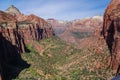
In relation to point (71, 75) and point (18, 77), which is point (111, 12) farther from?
point (18, 77)

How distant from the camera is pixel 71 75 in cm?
19900

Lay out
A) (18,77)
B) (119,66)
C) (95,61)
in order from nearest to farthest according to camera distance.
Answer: (119,66)
(18,77)
(95,61)

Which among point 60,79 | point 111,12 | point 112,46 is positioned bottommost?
point 60,79

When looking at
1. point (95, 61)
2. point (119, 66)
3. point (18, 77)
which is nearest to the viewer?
point (119, 66)

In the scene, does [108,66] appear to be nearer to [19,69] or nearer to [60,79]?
[60,79]

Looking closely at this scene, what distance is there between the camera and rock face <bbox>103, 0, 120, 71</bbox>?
572 ft

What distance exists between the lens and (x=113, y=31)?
187125 mm

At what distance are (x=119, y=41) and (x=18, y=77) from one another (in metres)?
55.4

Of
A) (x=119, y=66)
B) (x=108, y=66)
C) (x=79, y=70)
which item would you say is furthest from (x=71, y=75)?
(x=119, y=66)

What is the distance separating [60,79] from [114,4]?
2015 inches

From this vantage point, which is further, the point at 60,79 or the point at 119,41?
the point at 60,79

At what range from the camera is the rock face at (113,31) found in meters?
174

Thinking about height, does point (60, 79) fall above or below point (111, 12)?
below

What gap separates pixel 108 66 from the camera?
18650 cm
